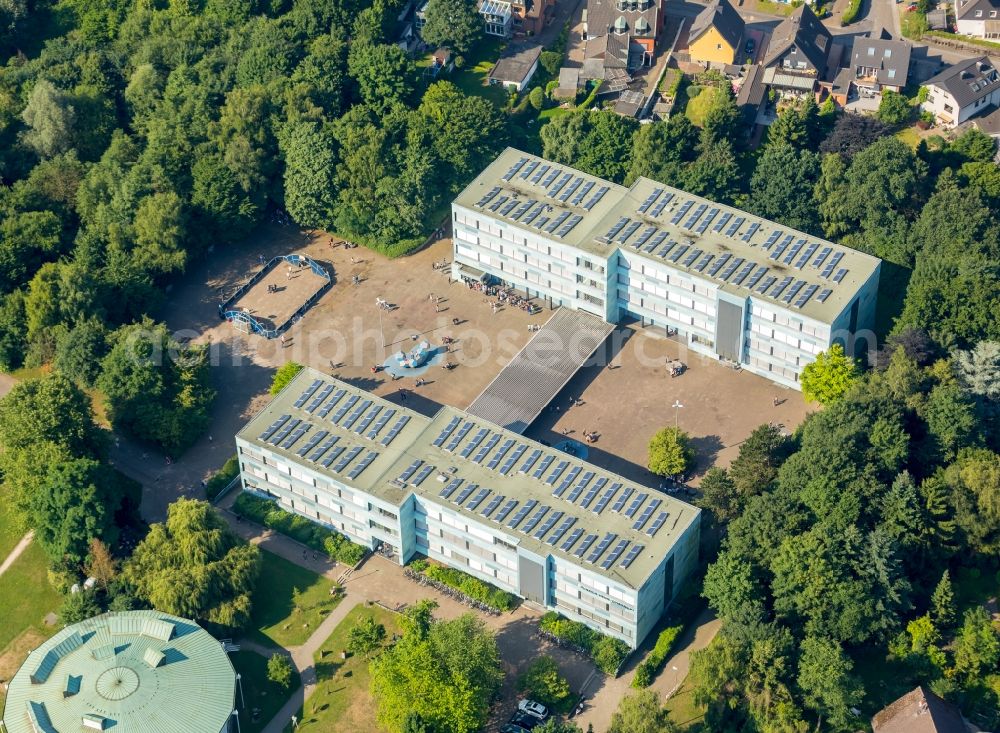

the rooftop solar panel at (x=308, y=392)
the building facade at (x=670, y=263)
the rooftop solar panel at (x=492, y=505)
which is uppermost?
the building facade at (x=670, y=263)

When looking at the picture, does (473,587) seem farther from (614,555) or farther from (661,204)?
(661,204)

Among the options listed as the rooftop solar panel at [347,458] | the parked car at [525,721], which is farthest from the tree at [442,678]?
the rooftop solar panel at [347,458]

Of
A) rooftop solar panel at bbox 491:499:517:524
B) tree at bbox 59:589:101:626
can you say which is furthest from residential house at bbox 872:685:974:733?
tree at bbox 59:589:101:626

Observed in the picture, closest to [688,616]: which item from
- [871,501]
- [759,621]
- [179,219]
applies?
[759,621]

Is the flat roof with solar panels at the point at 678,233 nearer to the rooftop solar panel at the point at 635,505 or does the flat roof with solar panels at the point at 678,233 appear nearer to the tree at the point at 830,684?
the rooftop solar panel at the point at 635,505

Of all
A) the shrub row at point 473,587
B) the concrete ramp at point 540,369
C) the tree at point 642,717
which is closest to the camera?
the tree at point 642,717

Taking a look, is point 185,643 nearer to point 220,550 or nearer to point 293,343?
point 220,550

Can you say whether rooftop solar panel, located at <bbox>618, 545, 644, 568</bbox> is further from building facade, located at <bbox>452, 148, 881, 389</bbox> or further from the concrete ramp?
building facade, located at <bbox>452, 148, 881, 389</bbox>
